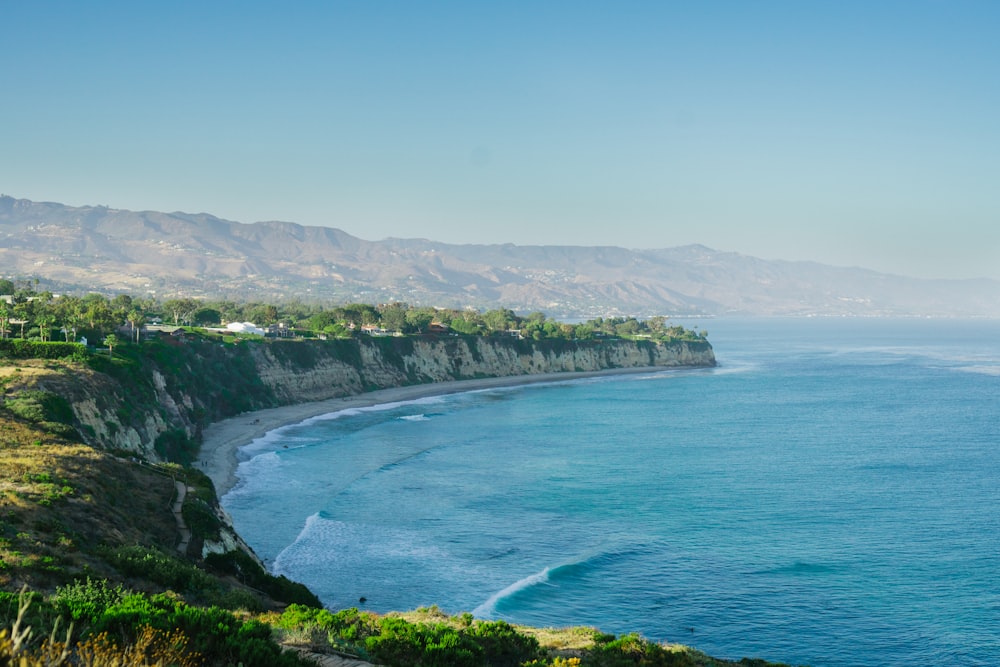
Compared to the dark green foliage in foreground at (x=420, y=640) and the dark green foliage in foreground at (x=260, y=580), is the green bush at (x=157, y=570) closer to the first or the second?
the dark green foliage in foreground at (x=420, y=640)

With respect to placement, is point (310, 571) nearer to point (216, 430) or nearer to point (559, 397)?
point (216, 430)

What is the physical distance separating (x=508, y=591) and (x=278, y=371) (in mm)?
73256

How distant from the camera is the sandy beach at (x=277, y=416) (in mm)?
61625

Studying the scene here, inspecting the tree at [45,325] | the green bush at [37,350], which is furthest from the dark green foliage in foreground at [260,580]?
the tree at [45,325]

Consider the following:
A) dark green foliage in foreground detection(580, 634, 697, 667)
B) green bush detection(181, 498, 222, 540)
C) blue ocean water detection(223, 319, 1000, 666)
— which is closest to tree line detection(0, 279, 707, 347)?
blue ocean water detection(223, 319, 1000, 666)

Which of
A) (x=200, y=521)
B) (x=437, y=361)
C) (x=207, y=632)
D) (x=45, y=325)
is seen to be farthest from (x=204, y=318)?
(x=207, y=632)

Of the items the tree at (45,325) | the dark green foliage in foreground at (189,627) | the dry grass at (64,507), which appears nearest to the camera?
the dark green foliage in foreground at (189,627)

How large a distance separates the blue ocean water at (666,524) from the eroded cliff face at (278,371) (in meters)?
8.32

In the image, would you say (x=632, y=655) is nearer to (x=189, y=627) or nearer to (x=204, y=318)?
(x=189, y=627)

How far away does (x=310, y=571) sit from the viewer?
3903 cm

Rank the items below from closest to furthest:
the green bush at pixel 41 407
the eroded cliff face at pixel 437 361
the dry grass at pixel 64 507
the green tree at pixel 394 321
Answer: the dry grass at pixel 64 507 → the green bush at pixel 41 407 → the eroded cliff face at pixel 437 361 → the green tree at pixel 394 321

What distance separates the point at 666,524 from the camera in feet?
158

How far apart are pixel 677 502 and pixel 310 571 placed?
26.6 meters

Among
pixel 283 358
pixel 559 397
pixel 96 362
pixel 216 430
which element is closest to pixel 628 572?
pixel 96 362
